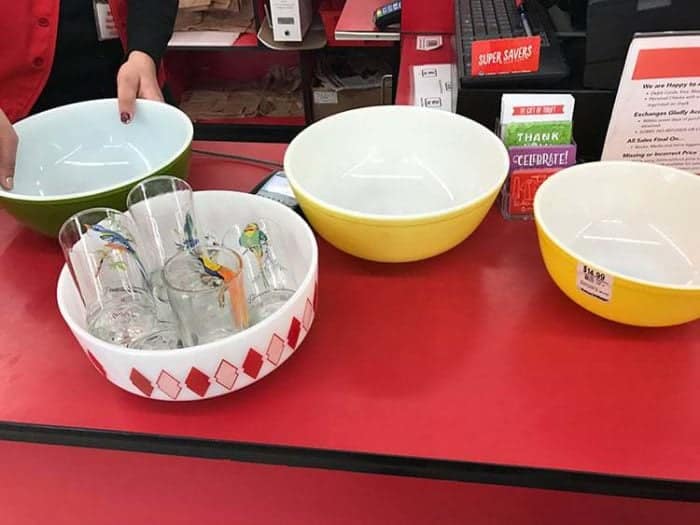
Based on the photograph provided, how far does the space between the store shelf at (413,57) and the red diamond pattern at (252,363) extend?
3.07 feet

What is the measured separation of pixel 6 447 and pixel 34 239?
0.94 feet

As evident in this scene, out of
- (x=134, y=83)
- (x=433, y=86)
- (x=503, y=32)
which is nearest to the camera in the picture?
(x=134, y=83)

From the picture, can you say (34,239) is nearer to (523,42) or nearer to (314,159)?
(314,159)

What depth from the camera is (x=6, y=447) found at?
0.88m

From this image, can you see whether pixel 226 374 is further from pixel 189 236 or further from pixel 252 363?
pixel 189 236

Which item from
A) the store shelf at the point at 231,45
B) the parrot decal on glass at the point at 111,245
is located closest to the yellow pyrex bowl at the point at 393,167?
the parrot decal on glass at the point at 111,245

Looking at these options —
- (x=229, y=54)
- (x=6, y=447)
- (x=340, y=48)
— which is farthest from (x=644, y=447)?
(x=229, y=54)

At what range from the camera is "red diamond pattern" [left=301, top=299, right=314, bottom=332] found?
719 millimetres

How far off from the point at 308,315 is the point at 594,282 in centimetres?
31

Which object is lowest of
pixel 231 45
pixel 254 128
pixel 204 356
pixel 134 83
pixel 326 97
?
pixel 254 128

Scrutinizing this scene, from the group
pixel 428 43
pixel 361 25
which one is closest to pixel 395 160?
pixel 428 43

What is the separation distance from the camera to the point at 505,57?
101 cm

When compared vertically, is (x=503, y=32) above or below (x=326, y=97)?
above

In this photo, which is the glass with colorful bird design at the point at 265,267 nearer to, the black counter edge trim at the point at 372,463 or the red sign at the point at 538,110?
the black counter edge trim at the point at 372,463
